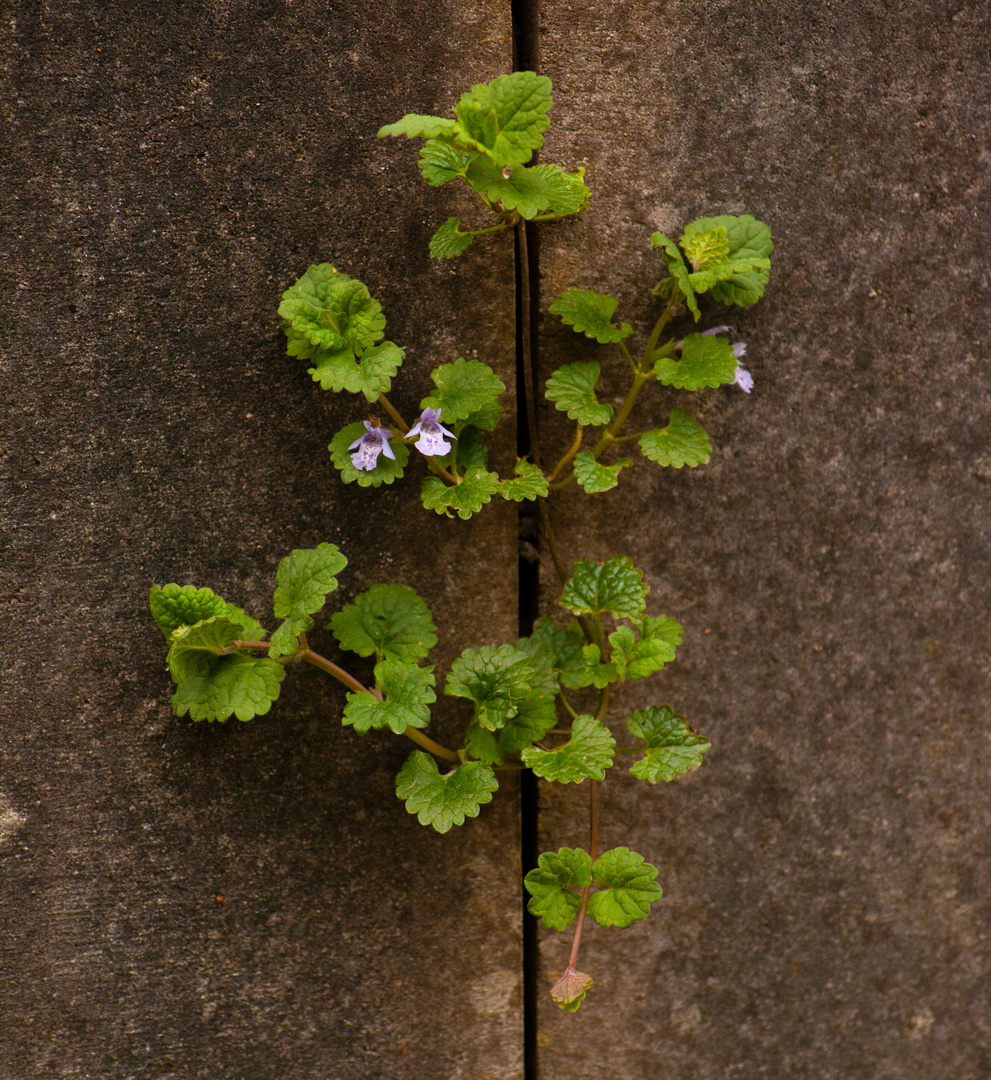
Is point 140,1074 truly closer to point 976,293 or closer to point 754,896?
Result: point 754,896

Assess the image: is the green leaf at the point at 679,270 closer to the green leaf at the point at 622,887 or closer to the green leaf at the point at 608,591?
the green leaf at the point at 608,591

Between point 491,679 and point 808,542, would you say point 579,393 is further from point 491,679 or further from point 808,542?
point 808,542

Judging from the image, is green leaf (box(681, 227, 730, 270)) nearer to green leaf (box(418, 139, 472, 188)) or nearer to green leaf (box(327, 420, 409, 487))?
green leaf (box(418, 139, 472, 188))

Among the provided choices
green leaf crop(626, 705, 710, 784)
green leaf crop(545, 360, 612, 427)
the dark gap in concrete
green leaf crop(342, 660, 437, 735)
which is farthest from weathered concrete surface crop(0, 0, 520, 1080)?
green leaf crop(626, 705, 710, 784)

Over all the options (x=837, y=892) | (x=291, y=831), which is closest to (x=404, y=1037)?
(x=291, y=831)

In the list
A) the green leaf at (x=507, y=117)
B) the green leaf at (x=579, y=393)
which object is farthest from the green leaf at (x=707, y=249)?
the green leaf at (x=507, y=117)

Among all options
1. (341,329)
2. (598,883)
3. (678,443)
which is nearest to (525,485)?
(678,443)
